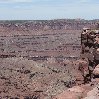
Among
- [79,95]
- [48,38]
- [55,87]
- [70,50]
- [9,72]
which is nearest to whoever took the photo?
[79,95]

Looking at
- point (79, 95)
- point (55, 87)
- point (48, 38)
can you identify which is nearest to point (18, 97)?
point (55, 87)

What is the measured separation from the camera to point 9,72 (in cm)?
6550

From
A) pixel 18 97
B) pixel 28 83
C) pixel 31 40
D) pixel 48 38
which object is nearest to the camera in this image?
pixel 18 97

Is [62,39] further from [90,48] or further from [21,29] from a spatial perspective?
[90,48]

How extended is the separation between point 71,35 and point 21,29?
82.7 ft

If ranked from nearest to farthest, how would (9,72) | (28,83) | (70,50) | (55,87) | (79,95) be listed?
(79,95)
(55,87)
(28,83)
(9,72)
(70,50)

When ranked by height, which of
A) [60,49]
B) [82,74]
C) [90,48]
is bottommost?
[60,49]

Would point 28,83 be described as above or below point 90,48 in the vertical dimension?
below

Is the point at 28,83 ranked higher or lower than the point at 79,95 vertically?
lower

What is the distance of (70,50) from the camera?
11600cm

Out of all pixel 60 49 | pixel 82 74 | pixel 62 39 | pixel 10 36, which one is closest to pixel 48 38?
pixel 62 39

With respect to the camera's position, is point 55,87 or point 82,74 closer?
point 82,74

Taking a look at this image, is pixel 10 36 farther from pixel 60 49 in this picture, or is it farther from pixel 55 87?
pixel 55 87

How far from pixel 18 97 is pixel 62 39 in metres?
108
